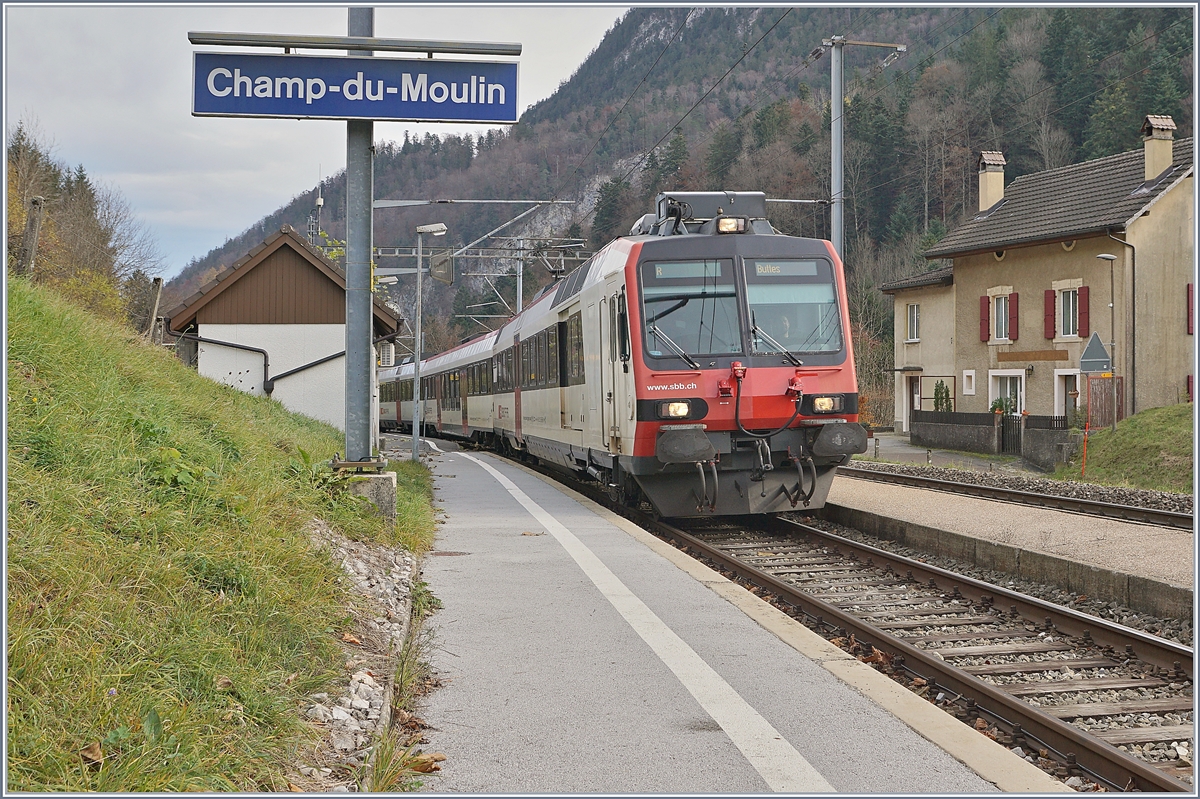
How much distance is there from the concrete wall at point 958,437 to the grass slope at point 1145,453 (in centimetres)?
523

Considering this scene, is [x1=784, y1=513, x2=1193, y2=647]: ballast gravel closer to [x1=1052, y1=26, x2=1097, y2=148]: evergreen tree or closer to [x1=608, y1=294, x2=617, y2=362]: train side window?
[x1=608, y1=294, x2=617, y2=362]: train side window

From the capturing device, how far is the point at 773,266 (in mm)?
11914

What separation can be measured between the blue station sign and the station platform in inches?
154

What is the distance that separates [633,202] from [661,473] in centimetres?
4952

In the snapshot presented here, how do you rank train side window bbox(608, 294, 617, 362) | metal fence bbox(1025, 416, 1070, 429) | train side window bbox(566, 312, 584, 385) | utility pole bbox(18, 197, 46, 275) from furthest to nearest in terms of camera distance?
metal fence bbox(1025, 416, 1070, 429) → train side window bbox(566, 312, 584, 385) → train side window bbox(608, 294, 617, 362) → utility pole bbox(18, 197, 46, 275)

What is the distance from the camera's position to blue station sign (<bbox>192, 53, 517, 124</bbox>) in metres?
8.76

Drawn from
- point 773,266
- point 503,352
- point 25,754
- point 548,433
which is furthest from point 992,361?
point 25,754

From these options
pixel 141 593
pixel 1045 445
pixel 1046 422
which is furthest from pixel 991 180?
pixel 141 593

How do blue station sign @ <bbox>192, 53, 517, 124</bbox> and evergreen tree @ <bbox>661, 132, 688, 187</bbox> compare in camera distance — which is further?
evergreen tree @ <bbox>661, 132, 688, 187</bbox>

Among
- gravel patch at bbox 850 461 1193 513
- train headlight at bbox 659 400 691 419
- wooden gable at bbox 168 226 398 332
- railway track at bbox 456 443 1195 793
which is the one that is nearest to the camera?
railway track at bbox 456 443 1195 793

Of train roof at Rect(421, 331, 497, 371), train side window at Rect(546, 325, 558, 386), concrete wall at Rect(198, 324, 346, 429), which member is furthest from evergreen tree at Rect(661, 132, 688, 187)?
train side window at Rect(546, 325, 558, 386)

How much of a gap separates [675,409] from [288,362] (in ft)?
57.1

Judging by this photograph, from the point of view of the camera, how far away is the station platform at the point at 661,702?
13.3ft

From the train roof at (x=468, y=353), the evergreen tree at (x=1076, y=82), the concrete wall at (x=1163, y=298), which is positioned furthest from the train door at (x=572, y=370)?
A: the evergreen tree at (x=1076, y=82)
